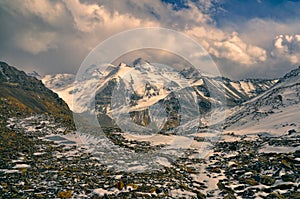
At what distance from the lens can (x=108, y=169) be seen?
58.2m

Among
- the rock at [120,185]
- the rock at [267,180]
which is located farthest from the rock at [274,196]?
the rock at [120,185]

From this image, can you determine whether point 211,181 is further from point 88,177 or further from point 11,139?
point 11,139

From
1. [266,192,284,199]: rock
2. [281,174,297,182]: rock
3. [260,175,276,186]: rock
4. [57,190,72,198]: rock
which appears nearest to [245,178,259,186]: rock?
[260,175,276,186]: rock

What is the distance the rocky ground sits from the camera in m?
46.3

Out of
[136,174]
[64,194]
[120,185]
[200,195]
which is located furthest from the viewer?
[136,174]

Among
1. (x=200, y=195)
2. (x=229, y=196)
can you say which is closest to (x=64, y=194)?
(x=200, y=195)

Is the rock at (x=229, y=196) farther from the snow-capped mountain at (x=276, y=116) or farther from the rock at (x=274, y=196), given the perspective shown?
the snow-capped mountain at (x=276, y=116)

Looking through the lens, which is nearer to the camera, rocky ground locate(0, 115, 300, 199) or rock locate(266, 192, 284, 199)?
rocky ground locate(0, 115, 300, 199)

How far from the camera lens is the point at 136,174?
56625 mm

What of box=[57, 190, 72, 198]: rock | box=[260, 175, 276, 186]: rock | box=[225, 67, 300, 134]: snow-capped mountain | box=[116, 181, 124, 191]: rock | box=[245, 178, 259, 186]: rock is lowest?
box=[57, 190, 72, 198]: rock

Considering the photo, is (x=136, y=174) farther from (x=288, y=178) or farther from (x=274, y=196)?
(x=288, y=178)

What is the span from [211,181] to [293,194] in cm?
1656

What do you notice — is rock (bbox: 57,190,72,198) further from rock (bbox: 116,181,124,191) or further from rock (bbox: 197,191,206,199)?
rock (bbox: 197,191,206,199)

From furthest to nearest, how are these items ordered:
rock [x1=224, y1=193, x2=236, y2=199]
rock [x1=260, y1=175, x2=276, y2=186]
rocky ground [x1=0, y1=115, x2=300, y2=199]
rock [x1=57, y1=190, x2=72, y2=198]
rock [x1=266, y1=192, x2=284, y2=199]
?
rock [x1=260, y1=175, x2=276, y2=186] → rock [x1=224, y1=193, x2=236, y2=199] → rock [x1=266, y1=192, x2=284, y2=199] → rocky ground [x1=0, y1=115, x2=300, y2=199] → rock [x1=57, y1=190, x2=72, y2=198]
